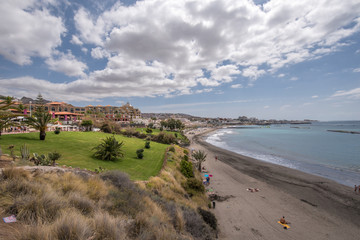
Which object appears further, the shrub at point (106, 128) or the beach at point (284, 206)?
the shrub at point (106, 128)

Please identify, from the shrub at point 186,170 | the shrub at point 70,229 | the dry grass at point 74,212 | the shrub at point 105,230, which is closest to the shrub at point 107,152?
the shrub at point 186,170

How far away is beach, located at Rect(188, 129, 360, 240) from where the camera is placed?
35.0 feet

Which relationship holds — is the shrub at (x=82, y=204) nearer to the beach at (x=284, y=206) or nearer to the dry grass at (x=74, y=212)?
the dry grass at (x=74, y=212)

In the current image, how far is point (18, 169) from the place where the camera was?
4.97 metres

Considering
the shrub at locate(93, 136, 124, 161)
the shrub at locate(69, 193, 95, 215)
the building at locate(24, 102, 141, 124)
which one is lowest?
the shrub at locate(93, 136, 124, 161)

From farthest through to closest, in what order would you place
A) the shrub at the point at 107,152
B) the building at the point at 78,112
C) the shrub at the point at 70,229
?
the building at the point at 78,112 < the shrub at the point at 107,152 < the shrub at the point at 70,229

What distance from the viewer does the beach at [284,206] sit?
10.7 metres

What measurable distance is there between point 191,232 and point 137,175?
770 centimetres

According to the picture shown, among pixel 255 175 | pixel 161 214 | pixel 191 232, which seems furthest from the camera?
pixel 255 175

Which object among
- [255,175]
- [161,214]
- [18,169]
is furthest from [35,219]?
[255,175]

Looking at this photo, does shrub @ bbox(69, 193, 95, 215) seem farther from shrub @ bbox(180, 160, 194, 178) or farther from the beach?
shrub @ bbox(180, 160, 194, 178)

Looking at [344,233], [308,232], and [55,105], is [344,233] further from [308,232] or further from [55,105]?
[55,105]

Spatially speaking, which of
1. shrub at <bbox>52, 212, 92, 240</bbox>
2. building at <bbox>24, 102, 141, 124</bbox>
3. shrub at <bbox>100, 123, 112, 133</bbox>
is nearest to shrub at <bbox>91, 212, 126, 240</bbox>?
shrub at <bbox>52, 212, 92, 240</bbox>

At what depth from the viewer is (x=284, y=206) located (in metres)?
14.0
